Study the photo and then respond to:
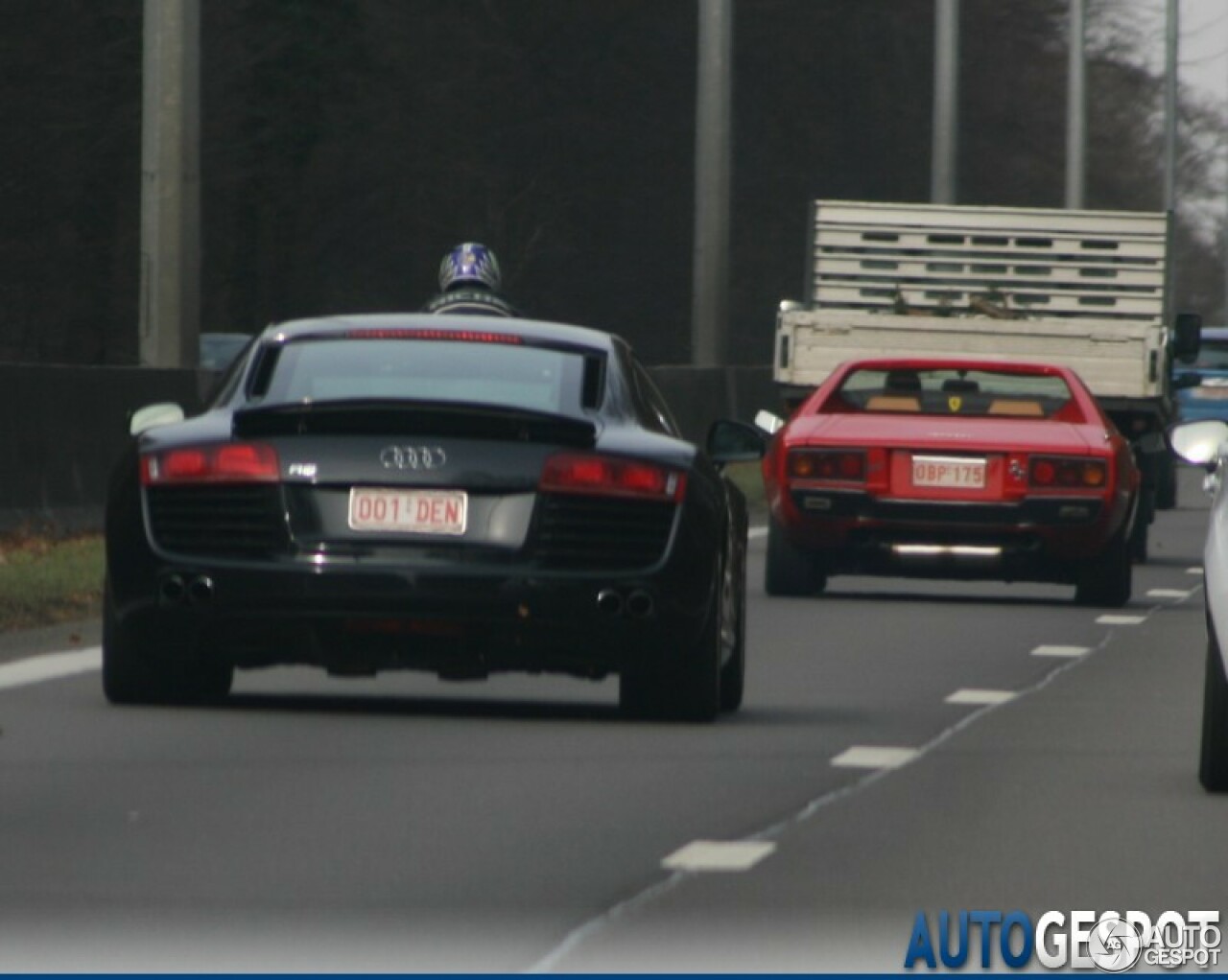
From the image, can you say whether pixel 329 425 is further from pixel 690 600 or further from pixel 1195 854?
pixel 1195 854

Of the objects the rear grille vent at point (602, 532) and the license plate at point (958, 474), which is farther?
the license plate at point (958, 474)

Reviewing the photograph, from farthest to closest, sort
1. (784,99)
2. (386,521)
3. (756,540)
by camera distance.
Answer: (784,99) < (756,540) < (386,521)

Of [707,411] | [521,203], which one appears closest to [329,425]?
[707,411]

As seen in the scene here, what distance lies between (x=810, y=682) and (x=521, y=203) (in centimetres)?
4841

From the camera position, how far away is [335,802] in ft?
32.3

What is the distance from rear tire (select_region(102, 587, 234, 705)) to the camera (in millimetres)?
12022

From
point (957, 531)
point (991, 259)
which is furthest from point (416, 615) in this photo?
point (991, 259)

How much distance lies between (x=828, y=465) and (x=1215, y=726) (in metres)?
9.38

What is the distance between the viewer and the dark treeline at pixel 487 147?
48219 millimetres

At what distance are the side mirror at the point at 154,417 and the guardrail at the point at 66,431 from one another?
367 inches

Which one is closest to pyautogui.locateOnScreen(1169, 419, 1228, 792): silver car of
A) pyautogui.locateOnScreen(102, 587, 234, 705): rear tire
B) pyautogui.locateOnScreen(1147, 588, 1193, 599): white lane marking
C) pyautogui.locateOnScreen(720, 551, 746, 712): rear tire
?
pyautogui.locateOnScreen(720, 551, 746, 712): rear tire

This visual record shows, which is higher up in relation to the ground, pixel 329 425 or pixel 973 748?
pixel 329 425

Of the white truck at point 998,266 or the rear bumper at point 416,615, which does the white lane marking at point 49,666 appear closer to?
the rear bumper at point 416,615

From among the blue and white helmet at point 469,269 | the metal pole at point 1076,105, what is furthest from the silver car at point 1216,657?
the metal pole at point 1076,105
